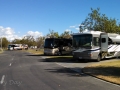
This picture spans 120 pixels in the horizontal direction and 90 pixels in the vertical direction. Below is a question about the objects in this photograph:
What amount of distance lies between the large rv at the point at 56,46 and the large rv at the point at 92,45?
11.2 metres

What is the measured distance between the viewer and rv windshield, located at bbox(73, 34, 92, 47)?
22078 mm

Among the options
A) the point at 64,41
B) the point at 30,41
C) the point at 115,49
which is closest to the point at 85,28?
the point at 64,41

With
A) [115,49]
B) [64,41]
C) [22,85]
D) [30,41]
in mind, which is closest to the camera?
Result: [22,85]

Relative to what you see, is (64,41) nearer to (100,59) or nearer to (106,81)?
(100,59)

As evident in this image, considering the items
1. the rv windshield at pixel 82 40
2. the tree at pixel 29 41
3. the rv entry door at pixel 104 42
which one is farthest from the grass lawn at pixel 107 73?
the tree at pixel 29 41

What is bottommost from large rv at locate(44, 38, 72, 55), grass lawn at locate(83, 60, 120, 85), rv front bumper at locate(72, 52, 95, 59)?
grass lawn at locate(83, 60, 120, 85)

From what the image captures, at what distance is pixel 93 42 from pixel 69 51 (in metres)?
14.9

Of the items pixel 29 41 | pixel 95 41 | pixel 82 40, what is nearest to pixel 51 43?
pixel 82 40

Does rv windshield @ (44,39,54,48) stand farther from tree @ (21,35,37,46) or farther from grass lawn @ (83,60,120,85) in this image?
tree @ (21,35,37,46)

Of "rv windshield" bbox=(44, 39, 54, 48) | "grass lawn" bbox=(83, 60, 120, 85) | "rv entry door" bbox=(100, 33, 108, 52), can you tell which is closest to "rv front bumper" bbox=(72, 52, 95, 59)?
"rv entry door" bbox=(100, 33, 108, 52)

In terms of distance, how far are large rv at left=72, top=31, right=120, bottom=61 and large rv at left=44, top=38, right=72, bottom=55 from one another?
11.2m

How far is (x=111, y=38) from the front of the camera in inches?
993

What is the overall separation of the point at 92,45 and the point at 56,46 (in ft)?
44.8

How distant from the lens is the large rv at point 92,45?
22.1 metres
